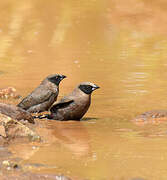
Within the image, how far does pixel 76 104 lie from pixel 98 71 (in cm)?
422

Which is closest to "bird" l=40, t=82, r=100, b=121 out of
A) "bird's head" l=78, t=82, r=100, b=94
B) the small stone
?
"bird's head" l=78, t=82, r=100, b=94

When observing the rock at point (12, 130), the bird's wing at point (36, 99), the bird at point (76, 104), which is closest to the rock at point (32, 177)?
the rock at point (12, 130)

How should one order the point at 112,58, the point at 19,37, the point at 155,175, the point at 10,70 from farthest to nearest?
the point at 19,37 < the point at 112,58 < the point at 10,70 < the point at 155,175

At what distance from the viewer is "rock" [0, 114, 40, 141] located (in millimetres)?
7617

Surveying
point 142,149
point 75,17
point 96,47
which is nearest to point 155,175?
point 142,149

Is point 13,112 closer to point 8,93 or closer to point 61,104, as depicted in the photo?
point 61,104

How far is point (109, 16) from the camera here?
2202 cm

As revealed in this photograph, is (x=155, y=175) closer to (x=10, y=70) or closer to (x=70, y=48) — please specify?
(x=10, y=70)

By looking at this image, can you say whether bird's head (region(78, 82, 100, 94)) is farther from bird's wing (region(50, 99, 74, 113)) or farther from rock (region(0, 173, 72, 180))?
rock (region(0, 173, 72, 180))

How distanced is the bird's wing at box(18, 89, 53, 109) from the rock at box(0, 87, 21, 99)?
80 cm

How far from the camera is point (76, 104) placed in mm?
9609

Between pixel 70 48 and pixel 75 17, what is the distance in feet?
18.2

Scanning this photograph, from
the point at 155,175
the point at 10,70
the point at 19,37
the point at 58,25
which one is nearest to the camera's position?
the point at 155,175

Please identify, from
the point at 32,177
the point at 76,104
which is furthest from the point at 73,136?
the point at 32,177
